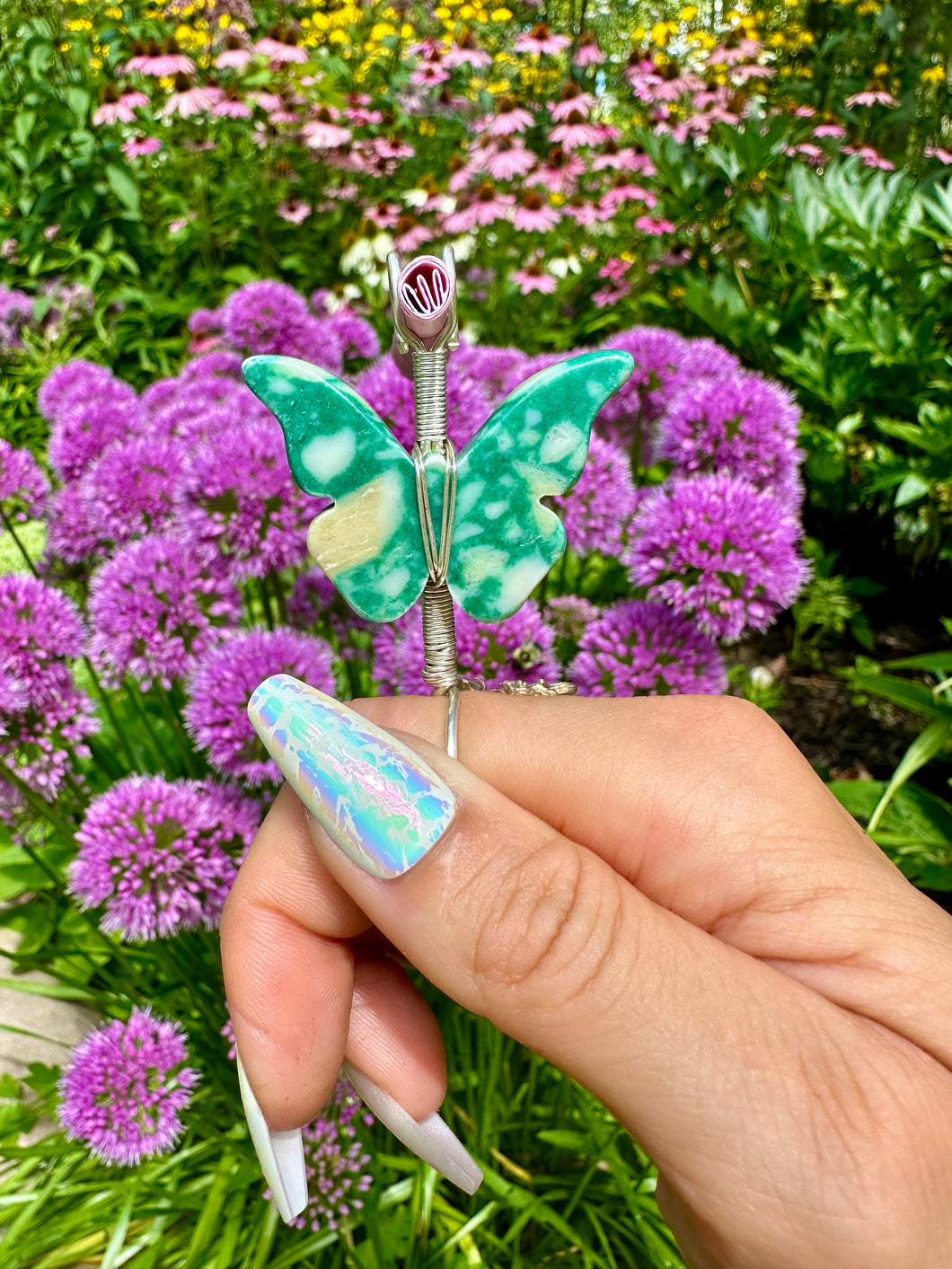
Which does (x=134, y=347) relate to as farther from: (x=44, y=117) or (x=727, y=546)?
(x=727, y=546)

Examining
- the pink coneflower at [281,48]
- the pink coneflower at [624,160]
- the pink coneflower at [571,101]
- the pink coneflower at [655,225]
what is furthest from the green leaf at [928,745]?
the pink coneflower at [281,48]

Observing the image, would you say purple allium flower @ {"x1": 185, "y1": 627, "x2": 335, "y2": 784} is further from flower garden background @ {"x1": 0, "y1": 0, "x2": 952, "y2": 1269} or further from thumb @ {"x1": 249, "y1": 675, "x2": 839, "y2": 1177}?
thumb @ {"x1": 249, "y1": 675, "x2": 839, "y2": 1177}

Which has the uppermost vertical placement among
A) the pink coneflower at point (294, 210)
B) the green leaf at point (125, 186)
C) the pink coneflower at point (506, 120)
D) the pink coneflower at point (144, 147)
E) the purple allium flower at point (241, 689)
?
the pink coneflower at point (506, 120)

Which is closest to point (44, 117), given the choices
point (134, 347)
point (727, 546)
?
point (134, 347)

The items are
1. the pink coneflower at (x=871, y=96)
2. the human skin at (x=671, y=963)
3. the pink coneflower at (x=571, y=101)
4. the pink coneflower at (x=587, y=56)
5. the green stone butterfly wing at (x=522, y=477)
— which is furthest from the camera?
the pink coneflower at (x=871, y=96)

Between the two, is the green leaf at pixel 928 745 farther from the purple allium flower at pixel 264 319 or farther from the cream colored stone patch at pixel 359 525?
the purple allium flower at pixel 264 319

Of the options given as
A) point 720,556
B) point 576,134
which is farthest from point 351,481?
point 576,134

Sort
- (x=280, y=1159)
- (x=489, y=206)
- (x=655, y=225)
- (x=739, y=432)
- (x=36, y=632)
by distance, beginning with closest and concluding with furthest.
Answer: (x=280, y=1159) < (x=36, y=632) < (x=739, y=432) < (x=489, y=206) < (x=655, y=225)

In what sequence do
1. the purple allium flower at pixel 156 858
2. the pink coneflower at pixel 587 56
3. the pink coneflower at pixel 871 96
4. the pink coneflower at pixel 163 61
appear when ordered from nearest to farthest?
the purple allium flower at pixel 156 858 < the pink coneflower at pixel 163 61 < the pink coneflower at pixel 587 56 < the pink coneflower at pixel 871 96

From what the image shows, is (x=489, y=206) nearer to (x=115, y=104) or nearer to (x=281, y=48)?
(x=281, y=48)
